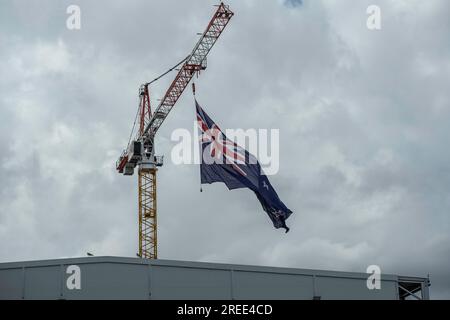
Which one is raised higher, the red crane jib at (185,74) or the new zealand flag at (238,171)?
the red crane jib at (185,74)

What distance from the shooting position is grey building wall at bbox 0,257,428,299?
39.6m

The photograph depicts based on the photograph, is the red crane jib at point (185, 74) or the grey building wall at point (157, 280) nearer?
the grey building wall at point (157, 280)

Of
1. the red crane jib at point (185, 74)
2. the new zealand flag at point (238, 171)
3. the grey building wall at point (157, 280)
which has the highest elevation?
the red crane jib at point (185, 74)

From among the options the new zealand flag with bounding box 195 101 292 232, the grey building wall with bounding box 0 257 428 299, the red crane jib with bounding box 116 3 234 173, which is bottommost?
the grey building wall with bounding box 0 257 428 299

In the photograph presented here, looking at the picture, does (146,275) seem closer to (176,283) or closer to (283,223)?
(176,283)

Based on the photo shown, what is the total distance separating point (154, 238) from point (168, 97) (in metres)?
18.6

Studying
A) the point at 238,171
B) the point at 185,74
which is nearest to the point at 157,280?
the point at 238,171

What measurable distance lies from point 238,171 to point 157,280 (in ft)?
30.6

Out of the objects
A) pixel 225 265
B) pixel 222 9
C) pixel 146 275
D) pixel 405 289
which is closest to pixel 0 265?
pixel 146 275

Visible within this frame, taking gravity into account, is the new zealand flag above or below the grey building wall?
above

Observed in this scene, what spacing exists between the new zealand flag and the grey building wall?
4292 millimetres

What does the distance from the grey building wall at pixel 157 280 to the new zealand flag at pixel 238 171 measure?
429 centimetres

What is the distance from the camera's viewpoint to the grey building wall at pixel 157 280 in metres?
39.6

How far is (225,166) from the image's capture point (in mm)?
47062
